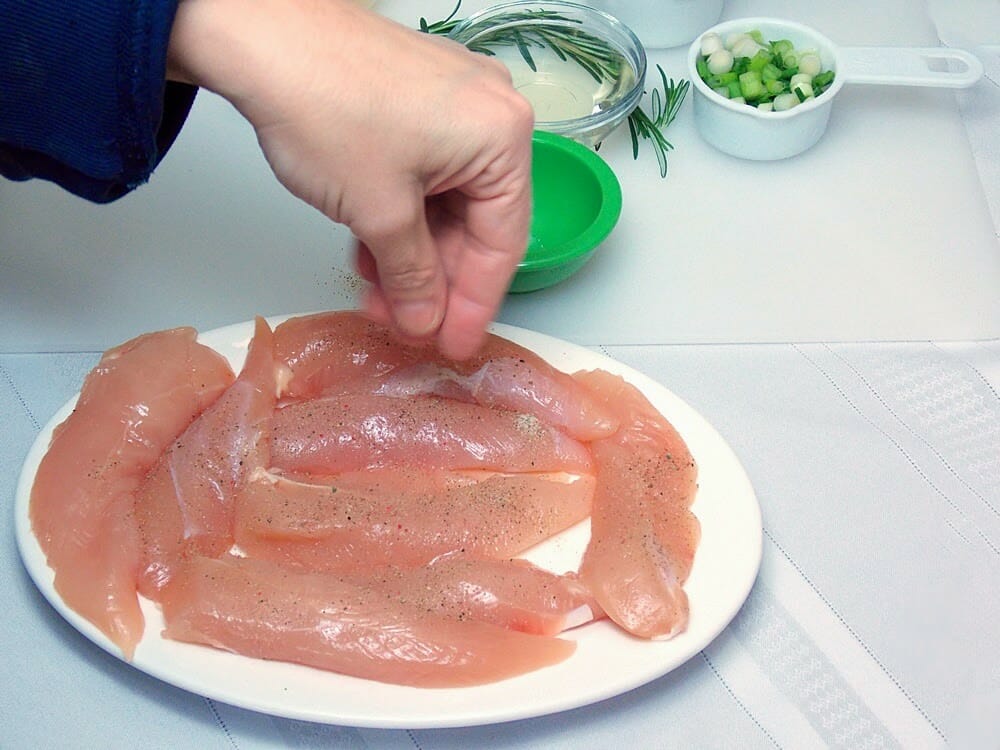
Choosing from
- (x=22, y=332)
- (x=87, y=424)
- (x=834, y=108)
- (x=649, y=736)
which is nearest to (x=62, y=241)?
(x=22, y=332)

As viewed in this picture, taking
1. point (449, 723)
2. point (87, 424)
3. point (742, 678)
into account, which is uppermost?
point (87, 424)

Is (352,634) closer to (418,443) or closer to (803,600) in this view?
(418,443)

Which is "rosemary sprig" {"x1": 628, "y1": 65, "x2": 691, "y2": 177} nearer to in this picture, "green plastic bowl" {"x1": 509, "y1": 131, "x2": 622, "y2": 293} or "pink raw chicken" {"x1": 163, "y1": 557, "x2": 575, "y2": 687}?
"green plastic bowl" {"x1": 509, "y1": 131, "x2": 622, "y2": 293}

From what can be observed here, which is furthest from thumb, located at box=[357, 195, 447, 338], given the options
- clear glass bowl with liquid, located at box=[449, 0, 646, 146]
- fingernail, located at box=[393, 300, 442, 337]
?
clear glass bowl with liquid, located at box=[449, 0, 646, 146]

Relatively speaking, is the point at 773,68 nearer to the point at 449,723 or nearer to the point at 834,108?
the point at 834,108

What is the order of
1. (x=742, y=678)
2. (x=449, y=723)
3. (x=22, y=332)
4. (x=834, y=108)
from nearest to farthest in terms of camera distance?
(x=449, y=723), (x=742, y=678), (x=22, y=332), (x=834, y=108)

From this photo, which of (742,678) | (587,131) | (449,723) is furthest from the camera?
(587,131)
